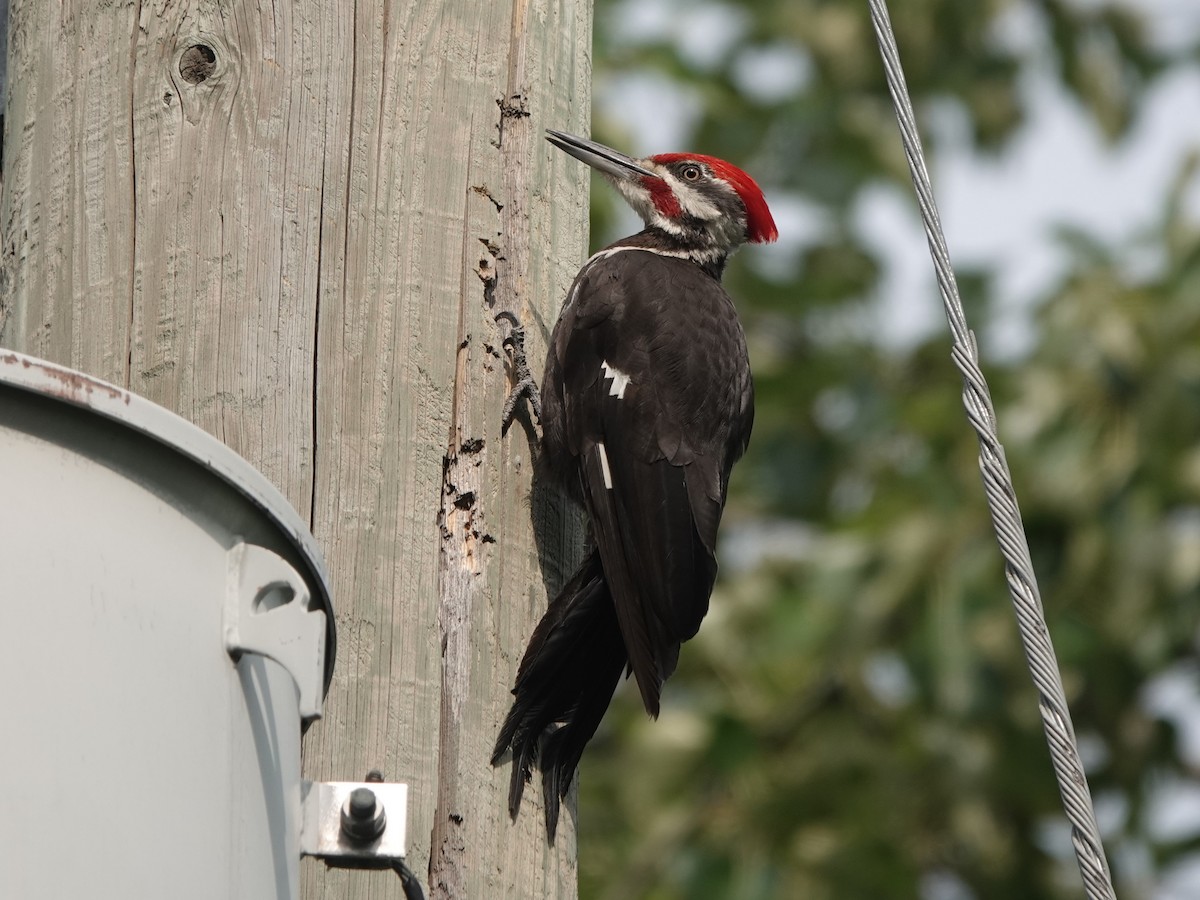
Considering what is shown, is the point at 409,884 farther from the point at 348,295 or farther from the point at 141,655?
the point at 348,295

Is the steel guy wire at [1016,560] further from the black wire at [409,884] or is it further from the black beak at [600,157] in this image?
the black wire at [409,884]

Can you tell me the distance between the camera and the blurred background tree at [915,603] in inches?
194

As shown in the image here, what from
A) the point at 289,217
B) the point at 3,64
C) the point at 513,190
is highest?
the point at 3,64

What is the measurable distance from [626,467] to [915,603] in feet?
6.46

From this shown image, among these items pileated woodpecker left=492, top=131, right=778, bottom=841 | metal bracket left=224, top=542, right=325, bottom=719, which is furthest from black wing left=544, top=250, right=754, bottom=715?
metal bracket left=224, top=542, right=325, bottom=719

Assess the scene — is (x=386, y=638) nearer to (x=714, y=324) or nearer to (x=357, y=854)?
(x=357, y=854)

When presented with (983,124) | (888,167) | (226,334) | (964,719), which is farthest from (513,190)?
(983,124)

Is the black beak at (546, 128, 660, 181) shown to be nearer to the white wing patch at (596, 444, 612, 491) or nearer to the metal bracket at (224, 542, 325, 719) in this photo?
the white wing patch at (596, 444, 612, 491)

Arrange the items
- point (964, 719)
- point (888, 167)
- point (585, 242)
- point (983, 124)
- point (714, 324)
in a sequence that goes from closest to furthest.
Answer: point (585, 242) < point (714, 324) < point (964, 719) < point (888, 167) < point (983, 124)

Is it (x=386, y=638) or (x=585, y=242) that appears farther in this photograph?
(x=585, y=242)

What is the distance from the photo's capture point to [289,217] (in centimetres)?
229

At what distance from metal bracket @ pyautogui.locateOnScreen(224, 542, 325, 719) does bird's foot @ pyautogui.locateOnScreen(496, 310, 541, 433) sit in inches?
31.3

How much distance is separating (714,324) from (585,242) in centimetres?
102

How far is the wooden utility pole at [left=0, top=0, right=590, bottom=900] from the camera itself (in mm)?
2156
